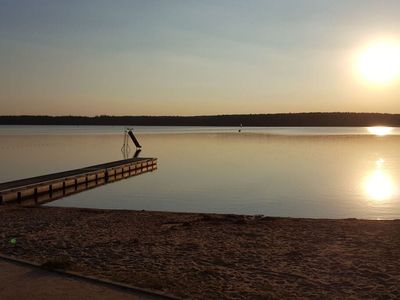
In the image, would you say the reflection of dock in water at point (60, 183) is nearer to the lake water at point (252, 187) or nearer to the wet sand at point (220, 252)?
the lake water at point (252, 187)

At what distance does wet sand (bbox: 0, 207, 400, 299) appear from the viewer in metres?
6.82

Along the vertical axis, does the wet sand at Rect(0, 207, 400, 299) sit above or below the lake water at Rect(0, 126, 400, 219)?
above

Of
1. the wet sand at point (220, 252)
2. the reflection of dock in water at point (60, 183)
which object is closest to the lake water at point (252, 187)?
the reflection of dock in water at point (60, 183)

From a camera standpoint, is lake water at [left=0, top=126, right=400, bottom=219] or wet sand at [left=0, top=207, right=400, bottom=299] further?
lake water at [left=0, top=126, right=400, bottom=219]

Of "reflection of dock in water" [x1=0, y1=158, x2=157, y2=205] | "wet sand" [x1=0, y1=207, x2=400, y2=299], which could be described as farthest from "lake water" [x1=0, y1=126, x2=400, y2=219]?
"wet sand" [x1=0, y1=207, x2=400, y2=299]

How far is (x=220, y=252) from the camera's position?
8953 millimetres

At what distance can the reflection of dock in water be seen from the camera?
64.9 feet

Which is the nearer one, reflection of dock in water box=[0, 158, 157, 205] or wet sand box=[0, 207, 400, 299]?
wet sand box=[0, 207, 400, 299]

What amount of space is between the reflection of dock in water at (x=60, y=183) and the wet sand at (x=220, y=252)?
265 inches

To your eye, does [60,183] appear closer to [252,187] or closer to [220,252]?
[252,187]

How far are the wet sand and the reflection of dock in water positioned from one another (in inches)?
265

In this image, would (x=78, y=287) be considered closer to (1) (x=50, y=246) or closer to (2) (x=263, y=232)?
(1) (x=50, y=246)

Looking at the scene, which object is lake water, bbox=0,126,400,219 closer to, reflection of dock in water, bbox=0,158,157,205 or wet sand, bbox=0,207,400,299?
reflection of dock in water, bbox=0,158,157,205

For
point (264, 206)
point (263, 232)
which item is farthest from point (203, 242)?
point (264, 206)
